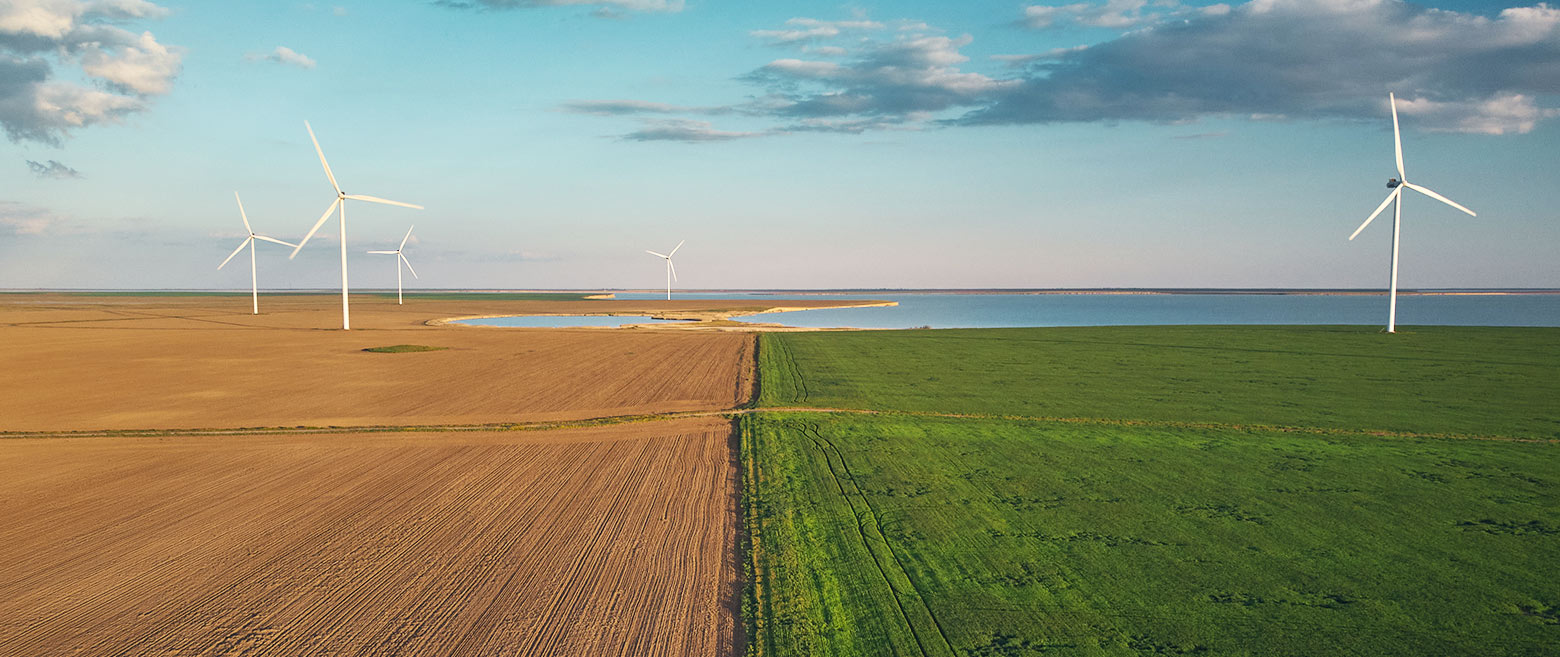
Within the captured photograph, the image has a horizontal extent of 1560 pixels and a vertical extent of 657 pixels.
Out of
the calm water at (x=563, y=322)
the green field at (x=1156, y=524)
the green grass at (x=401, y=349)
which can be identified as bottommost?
the calm water at (x=563, y=322)

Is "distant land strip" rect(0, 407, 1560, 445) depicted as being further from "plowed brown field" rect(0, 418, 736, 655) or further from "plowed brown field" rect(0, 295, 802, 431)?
"plowed brown field" rect(0, 418, 736, 655)

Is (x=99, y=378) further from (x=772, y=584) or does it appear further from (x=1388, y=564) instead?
(x=1388, y=564)

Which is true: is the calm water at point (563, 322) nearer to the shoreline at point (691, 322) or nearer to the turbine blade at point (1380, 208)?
the shoreline at point (691, 322)

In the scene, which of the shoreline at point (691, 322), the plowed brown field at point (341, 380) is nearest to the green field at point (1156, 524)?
the plowed brown field at point (341, 380)

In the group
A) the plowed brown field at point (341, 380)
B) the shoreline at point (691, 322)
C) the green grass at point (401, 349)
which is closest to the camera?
the plowed brown field at point (341, 380)

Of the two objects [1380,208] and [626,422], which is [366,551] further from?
[1380,208]

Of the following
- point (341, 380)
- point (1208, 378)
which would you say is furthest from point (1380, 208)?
point (341, 380)

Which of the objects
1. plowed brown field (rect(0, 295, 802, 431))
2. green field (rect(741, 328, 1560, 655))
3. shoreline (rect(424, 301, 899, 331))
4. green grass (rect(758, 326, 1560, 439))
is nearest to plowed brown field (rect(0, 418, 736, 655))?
green field (rect(741, 328, 1560, 655))
